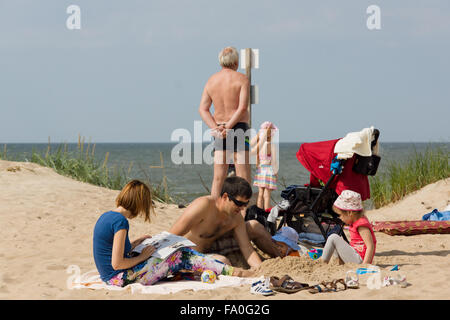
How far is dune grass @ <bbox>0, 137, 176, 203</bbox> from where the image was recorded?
36.6 feet

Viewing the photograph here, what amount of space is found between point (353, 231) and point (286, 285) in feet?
3.91

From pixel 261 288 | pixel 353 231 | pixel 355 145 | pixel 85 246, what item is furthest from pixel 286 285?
pixel 85 246

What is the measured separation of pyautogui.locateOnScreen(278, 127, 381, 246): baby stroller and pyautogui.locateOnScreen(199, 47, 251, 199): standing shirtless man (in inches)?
30.4

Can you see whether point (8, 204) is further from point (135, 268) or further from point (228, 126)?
point (135, 268)

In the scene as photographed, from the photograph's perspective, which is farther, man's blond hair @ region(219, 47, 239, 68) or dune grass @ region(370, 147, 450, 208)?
dune grass @ region(370, 147, 450, 208)

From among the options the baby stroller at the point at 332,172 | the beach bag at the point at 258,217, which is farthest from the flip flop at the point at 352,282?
the beach bag at the point at 258,217

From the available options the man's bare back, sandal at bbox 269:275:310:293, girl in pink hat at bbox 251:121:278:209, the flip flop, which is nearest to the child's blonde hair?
the man's bare back

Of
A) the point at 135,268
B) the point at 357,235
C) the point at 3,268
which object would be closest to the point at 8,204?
the point at 3,268

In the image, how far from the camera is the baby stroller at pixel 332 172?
6082 millimetres

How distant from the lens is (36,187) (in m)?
9.13

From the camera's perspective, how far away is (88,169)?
11.3 metres

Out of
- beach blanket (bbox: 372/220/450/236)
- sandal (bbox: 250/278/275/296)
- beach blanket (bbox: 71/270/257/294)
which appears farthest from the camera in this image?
beach blanket (bbox: 372/220/450/236)

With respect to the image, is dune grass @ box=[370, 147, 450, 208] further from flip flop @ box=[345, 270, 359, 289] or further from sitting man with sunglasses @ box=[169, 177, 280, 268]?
flip flop @ box=[345, 270, 359, 289]
